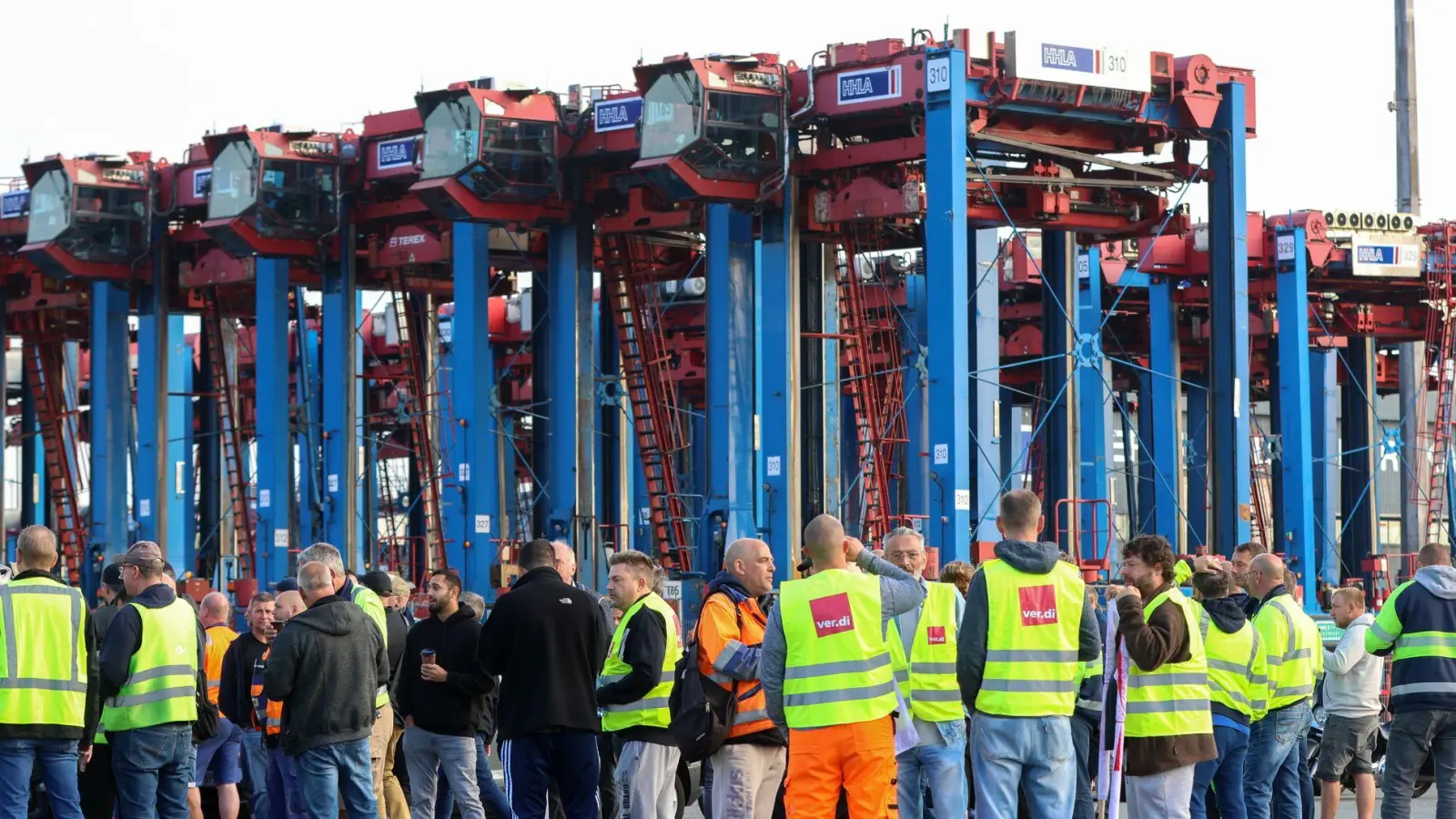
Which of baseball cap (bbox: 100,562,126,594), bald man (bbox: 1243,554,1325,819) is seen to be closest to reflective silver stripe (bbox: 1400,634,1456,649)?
bald man (bbox: 1243,554,1325,819)

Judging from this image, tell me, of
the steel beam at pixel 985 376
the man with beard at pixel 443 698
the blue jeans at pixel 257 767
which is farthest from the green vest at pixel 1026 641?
the steel beam at pixel 985 376

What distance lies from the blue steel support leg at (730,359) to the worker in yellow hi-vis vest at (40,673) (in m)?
19.6

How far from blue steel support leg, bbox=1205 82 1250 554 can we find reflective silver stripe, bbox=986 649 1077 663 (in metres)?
18.9

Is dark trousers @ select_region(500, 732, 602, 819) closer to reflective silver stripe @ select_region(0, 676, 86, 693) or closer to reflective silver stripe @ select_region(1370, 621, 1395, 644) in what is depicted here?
reflective silver stripe @ select_region(0, 676, 86, 693)

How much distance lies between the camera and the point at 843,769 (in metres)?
10.8

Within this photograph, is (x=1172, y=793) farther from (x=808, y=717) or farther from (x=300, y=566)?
(x=300, y=566)

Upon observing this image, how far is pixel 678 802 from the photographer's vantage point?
15.0 m

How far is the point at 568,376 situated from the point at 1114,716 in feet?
76.6

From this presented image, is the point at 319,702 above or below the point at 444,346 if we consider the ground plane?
below

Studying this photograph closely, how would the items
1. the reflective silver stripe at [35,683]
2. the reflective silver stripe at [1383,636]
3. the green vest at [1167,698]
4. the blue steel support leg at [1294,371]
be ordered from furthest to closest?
the blue steel support leg at [1294,371] < the reflective silver stripe at [1383,636] < the reflective silver stripe at [35,683] < the green vest at [1167,698]

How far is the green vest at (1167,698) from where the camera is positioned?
36.8 ft

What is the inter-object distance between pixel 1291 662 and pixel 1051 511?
2092cm

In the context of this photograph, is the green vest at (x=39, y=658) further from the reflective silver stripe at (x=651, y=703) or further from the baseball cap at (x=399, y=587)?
the baseball cap at (x=399, y=587)

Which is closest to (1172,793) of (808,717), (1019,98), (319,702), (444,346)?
(808,717)
